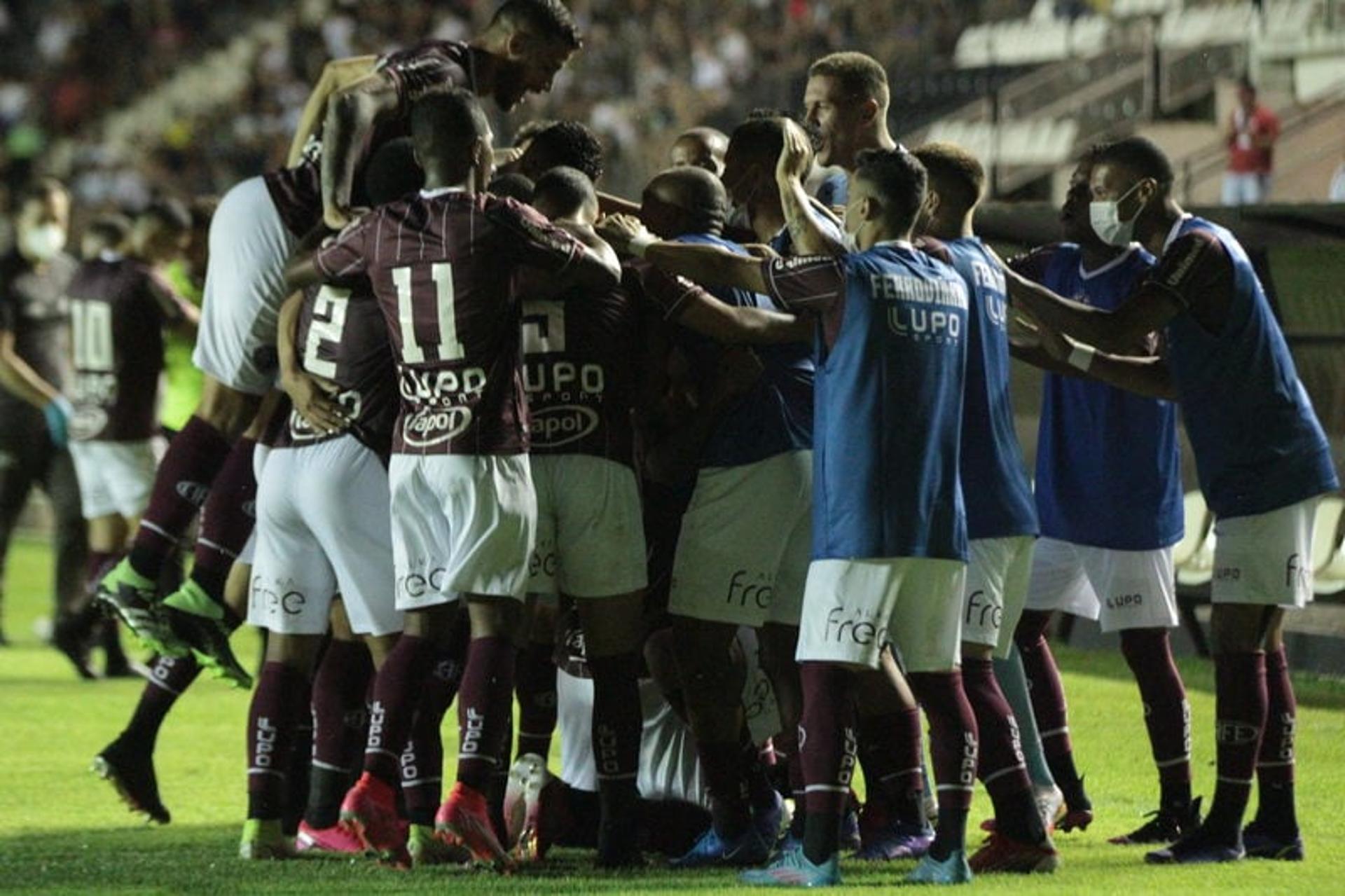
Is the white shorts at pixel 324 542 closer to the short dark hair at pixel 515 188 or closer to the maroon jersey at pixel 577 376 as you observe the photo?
the maroon jersey at pixel 577 376

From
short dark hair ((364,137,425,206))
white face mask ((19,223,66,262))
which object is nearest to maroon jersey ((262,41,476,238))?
short dark hair ((364,137,425,206))

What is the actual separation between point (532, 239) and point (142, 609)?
2.28 metres

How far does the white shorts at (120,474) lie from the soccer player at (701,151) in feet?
16.4

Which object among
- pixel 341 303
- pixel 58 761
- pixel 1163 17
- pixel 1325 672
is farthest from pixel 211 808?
pixel 1163 17

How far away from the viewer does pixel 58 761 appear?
9805 millimetres

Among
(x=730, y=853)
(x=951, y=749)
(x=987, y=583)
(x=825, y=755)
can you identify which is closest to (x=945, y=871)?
(x=951, y=749)

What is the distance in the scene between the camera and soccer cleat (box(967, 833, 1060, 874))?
21.9 ft

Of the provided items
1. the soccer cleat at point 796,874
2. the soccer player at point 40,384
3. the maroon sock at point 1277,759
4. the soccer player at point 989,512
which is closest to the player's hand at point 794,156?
the soccer player at point 989,512

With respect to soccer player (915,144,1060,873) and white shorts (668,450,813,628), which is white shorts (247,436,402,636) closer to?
white shorts (668,450,813,628)

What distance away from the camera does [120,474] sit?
39.8 ft

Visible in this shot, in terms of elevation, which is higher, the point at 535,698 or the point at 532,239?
the point at 532,239

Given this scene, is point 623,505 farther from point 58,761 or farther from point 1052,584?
point 58,761

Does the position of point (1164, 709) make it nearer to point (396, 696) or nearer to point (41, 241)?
point (396, 696)

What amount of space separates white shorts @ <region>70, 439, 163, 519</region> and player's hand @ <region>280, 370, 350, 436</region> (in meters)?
5.24
